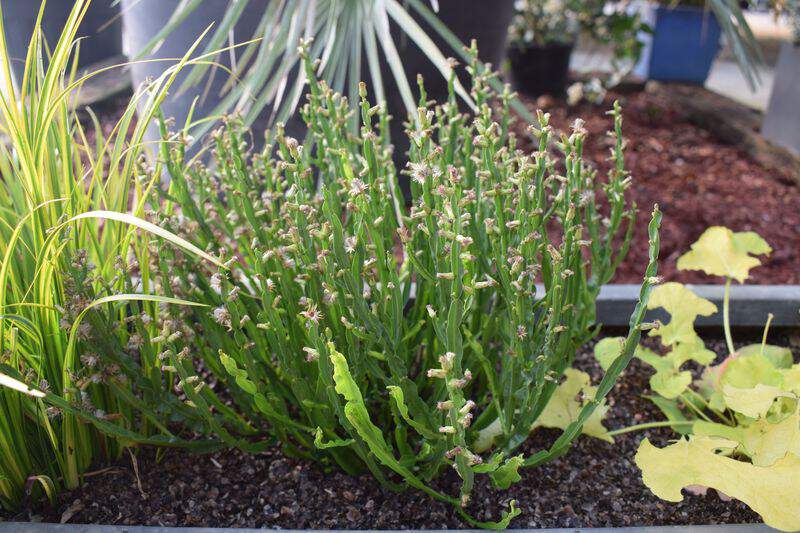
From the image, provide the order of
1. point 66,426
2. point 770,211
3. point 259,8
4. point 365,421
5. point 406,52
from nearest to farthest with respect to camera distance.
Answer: point 365,421
point 66,426
point 259,8
point 406,52
point 770,211

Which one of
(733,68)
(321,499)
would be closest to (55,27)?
(321,499)

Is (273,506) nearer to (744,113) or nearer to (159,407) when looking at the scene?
(159,407)

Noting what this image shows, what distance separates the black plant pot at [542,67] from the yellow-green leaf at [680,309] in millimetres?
2256

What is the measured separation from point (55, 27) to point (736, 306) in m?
2.16

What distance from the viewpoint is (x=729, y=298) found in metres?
1.35

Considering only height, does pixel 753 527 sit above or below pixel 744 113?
below

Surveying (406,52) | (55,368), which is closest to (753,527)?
(55,368)

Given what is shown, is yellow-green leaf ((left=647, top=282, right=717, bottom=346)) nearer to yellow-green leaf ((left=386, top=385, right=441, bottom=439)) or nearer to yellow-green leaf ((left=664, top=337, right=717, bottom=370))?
yellow-green leaf ((left=664, top=337, right=717, bottom=370))

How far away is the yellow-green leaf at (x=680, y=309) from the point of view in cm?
114

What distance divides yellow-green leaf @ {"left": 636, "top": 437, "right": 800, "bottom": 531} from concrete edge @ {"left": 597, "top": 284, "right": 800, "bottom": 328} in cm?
50

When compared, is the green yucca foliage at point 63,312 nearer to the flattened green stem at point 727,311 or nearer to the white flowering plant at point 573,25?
the flattened green stem at point 727,311

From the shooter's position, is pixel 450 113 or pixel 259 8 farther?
pixel 259 8

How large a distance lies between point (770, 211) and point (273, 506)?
1.74 meters

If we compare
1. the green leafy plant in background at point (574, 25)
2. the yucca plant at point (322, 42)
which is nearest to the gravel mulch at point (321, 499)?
the yucca plant at point (322, 42)
